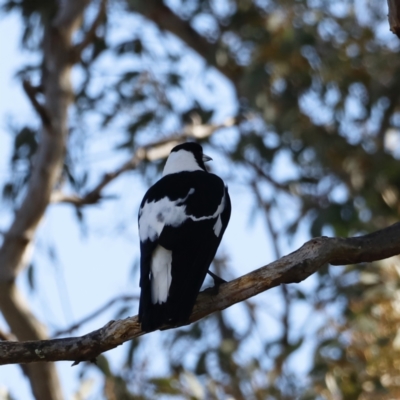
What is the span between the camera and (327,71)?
14.6 ft

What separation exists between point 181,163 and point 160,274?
104 centimetres

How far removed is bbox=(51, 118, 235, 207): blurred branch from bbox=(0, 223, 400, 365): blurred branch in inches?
65.8

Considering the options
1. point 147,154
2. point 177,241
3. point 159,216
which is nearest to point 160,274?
point 177,241

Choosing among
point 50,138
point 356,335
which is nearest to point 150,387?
point 356,335

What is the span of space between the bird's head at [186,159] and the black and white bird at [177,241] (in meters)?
0.45

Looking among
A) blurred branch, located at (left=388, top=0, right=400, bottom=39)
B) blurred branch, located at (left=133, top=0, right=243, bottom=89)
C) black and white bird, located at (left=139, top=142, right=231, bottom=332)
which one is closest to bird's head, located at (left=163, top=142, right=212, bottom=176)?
black and white bird, located at (left=139, top=142, right=231, bottom=332)

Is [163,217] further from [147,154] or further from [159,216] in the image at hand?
[147,154]

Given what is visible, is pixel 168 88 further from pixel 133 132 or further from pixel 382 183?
pixel 382 183

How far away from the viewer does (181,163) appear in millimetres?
3156

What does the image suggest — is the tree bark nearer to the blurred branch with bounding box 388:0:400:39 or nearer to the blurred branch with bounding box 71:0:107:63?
the blurred branch with bounding box 71:0:107:63

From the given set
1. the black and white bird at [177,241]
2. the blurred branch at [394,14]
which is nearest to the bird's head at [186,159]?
the black and white bird at [177,241]

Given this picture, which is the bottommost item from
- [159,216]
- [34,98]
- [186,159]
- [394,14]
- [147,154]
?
[147,154]

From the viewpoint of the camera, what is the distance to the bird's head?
313cm

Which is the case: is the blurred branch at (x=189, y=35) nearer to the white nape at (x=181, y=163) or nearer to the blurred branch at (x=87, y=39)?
the blurred branch at (x=87, y=39)
